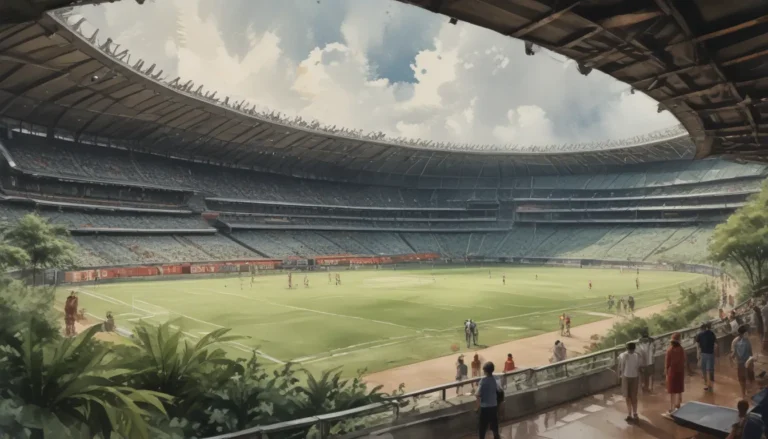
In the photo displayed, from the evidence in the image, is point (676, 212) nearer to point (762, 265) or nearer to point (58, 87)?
point (762, 265)

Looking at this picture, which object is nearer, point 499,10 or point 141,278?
point 499,10

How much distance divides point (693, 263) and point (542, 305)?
41.0 m

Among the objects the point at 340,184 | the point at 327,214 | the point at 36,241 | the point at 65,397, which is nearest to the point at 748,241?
the point at 65,397

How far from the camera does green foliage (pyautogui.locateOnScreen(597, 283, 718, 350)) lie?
21250 millimetres

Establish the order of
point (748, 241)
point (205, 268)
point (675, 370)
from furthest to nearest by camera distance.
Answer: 1. point (205, 268)
2. point (748, 241)
3. point (675, 370)

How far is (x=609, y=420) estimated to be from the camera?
31.6 ft

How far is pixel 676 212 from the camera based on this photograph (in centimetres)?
8988

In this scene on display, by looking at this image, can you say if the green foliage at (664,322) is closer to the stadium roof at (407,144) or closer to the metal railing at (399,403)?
the metal railing at (399,403)

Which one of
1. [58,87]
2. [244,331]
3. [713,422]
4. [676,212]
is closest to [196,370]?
[713,422]

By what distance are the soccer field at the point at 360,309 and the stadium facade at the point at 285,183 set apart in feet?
52.2

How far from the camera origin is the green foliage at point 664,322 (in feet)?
69.7

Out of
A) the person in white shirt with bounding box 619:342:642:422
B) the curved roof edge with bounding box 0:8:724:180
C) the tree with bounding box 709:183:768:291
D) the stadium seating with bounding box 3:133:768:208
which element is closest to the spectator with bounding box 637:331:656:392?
the person in white shirt with bounding box 619:342:642:422

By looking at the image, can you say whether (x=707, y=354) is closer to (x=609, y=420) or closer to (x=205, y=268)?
(x=609, y=420)

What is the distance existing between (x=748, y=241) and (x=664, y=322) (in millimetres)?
11657
